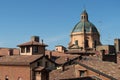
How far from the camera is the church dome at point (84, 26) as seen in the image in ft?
341

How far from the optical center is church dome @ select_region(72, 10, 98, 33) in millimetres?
103875

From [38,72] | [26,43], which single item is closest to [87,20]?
[26,43]

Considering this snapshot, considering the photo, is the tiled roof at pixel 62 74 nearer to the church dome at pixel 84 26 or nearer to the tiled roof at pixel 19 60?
the tiled roof at pixel 19 60

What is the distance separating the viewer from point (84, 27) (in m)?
105

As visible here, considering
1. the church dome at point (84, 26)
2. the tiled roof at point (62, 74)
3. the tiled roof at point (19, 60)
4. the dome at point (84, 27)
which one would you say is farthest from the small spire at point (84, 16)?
the tiled roof at point (62, 74)

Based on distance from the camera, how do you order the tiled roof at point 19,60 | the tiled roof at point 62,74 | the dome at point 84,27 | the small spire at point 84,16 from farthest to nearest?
the small spire at point 84,16
the dome at point 84,27
the tiled roof at point 19,60
the tiled roof at point 62,74

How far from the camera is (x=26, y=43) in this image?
53969 millimetres

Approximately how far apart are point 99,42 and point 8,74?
60838 mm

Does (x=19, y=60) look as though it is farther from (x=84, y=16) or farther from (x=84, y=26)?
(x=84, y=16)

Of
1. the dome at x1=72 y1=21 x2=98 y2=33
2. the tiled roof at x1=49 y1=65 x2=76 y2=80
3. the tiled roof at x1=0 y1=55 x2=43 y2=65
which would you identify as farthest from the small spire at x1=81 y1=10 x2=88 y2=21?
the tiled roof at x1=49 y1=65 x2=76 y2=80

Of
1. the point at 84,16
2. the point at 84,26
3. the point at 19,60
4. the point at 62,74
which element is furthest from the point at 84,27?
the point at 62,74

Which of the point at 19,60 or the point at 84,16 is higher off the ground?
the point at 84,16

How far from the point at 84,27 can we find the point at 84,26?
794 millimetres

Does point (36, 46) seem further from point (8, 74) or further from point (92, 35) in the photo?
point (92, 35)
